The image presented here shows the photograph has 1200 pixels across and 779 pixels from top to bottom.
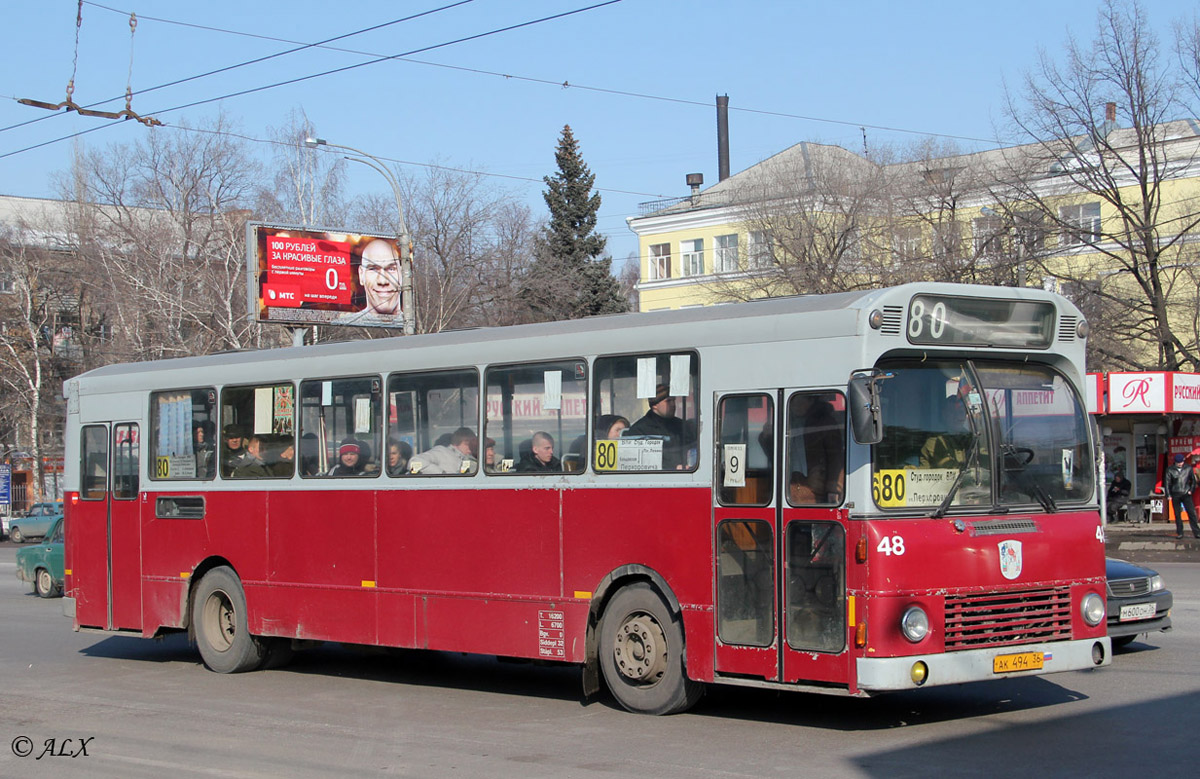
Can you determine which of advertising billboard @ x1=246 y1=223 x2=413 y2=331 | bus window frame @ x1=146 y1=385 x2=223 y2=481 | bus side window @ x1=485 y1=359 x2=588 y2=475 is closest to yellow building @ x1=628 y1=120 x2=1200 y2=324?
advertising billboard @ x1=246 y1=223 x2=413 y2=331

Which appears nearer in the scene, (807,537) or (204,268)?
(807,537)

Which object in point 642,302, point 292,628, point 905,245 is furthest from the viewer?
point 642,302

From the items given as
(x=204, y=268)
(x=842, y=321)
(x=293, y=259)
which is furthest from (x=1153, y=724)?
(x=204, y=268)

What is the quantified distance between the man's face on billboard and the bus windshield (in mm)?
28346

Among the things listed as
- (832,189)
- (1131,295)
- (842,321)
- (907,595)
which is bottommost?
(907,595)

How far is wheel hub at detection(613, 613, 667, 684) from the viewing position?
32.4 ft

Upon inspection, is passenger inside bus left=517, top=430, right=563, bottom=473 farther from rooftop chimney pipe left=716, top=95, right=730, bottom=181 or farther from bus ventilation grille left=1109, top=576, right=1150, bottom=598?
rooftop chimney pipe left=716, top=95, right=730, bottom=181

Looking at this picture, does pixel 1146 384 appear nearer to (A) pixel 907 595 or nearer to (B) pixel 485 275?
(A) pixel 907 595

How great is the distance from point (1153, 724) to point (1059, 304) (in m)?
3.02

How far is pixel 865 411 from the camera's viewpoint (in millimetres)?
8250

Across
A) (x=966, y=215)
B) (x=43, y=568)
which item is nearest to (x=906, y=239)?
(x=966, y=215)

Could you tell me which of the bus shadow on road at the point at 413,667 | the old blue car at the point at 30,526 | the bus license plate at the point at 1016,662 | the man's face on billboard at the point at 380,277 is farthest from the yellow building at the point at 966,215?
the bus license plate at the point at 1016,662

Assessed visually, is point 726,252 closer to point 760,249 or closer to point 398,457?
point 760,249

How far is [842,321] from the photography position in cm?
879
